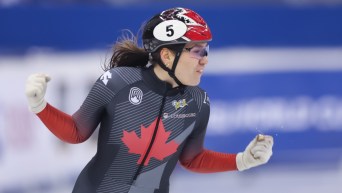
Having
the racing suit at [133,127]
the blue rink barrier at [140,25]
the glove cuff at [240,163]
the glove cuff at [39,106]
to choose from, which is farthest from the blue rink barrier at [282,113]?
the glove cuff at [39,106]

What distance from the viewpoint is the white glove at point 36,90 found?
306cm

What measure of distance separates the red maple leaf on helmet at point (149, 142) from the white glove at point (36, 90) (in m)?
0.45

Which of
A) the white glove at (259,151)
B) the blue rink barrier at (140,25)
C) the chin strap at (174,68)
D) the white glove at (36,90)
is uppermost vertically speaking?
the blue rink barrier at (140,25)

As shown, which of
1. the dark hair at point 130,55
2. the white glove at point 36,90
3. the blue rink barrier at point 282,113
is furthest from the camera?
the blue rink barrier at point 282,113

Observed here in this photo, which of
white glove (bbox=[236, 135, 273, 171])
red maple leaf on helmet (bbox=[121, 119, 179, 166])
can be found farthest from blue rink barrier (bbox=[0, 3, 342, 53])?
white glove (bbox=[236, 135, 273, 171])

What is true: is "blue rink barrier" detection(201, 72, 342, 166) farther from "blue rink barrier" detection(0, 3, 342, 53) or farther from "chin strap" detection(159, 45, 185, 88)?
"chin strap" detection(159, 45, 185, 88)

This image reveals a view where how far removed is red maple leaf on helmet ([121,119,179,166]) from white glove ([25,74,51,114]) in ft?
1.47

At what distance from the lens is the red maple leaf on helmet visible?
3.36 m

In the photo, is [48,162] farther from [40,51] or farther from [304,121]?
[304,121]

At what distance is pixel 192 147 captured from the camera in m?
3.61

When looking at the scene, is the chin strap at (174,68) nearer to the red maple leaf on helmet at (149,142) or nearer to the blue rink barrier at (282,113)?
the red maple leaf on helmet at (149,142)

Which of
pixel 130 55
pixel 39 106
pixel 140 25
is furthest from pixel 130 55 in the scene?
pixel 140 25

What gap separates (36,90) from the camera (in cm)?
305

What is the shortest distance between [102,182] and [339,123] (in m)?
3.45
